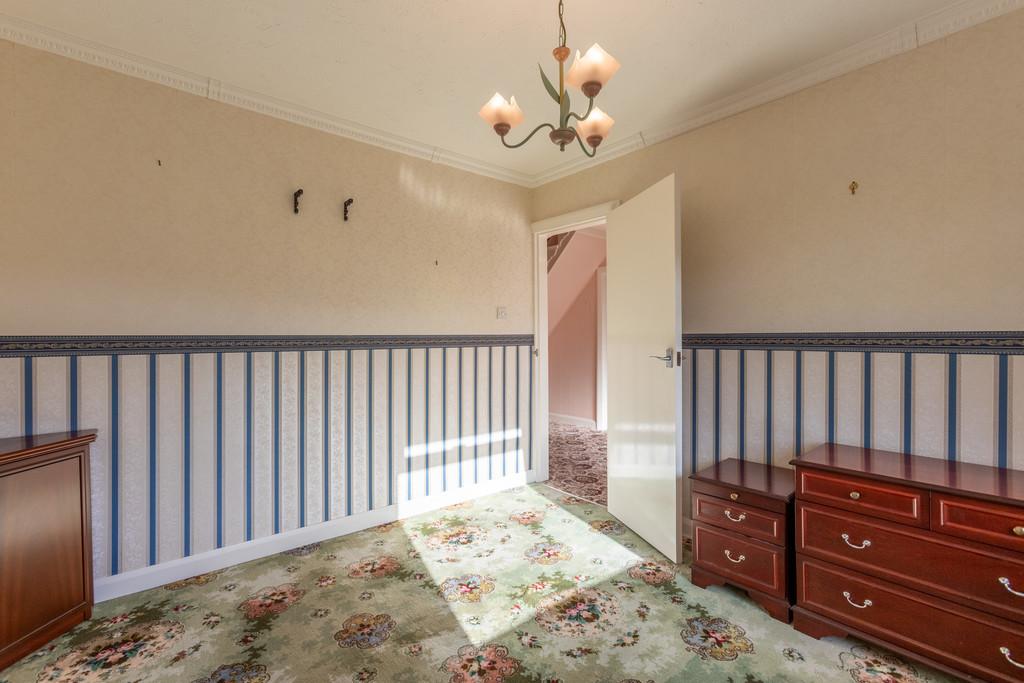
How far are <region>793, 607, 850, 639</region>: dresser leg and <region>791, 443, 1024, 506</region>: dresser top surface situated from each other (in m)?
0.61

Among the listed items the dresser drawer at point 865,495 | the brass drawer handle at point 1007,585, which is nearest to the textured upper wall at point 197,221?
the dresser drawer at point 865,495

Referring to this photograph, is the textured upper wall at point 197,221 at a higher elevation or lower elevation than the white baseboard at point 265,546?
higher

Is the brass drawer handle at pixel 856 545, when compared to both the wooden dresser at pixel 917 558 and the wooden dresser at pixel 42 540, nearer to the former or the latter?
the wooden dresser at pixel 917 558

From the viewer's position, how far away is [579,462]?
460 centimetres

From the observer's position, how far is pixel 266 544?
2686mm

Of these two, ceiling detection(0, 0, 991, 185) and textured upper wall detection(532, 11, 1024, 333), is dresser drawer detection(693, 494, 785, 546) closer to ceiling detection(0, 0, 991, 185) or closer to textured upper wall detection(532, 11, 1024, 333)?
textured upper wall detection(532, 11, 1024, 333)

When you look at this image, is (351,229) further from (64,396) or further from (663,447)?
(663,447)

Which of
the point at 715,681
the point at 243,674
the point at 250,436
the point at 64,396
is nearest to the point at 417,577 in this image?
the point at 243,674

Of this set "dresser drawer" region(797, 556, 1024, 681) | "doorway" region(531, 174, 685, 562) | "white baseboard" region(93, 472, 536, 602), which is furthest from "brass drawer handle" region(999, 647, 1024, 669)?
"white baseboard" region(93, 472, 536, 602)

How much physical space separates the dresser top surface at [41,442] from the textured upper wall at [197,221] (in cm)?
47

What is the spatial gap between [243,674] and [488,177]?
3348 mm

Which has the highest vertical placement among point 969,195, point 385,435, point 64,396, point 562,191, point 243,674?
point 562,191

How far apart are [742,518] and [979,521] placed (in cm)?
81

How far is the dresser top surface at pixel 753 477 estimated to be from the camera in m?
2.12
